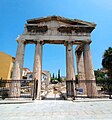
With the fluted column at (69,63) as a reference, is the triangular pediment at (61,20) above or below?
above

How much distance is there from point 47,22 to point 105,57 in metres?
15.2

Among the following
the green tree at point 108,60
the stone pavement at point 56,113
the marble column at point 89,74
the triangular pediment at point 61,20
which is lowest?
the stone pavement at point 56,113

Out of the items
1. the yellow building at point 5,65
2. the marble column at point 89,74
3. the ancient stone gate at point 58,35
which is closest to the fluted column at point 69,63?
the ancient stone gate at point 58,35

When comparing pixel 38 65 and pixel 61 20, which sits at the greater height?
pixel 61 20

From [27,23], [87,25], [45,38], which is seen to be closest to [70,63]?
[45,38]

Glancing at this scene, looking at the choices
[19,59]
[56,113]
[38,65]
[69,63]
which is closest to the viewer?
[56,113]

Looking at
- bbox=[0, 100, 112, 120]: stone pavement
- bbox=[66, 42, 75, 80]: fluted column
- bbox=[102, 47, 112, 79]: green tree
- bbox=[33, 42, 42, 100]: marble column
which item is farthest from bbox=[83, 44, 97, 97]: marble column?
bbox=[102, 47, 112, 79]: green tree

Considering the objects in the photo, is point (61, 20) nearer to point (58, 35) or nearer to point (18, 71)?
point (58, 35)

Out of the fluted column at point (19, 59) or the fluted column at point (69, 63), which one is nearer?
the fluted column at point (19, 59)

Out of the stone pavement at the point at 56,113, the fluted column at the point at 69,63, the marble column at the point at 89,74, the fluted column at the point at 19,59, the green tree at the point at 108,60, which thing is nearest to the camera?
the stone pavement at the point at 56,113

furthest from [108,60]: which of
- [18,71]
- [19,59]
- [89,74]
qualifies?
[18,71]

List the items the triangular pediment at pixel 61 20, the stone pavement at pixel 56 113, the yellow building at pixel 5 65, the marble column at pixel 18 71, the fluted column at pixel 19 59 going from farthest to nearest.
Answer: the yellow building at pixel 5 65
the triangular pediment at pixel 61 20
the fluted column at pixel 19 59
the marble column at pixel 18 71
the stone pavement at pixel 56 113

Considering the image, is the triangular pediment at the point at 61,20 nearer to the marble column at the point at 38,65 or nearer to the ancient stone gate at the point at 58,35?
the ancient stone gate at the point at 58,35

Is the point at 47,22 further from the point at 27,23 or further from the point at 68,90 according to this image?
the point at 68,90
